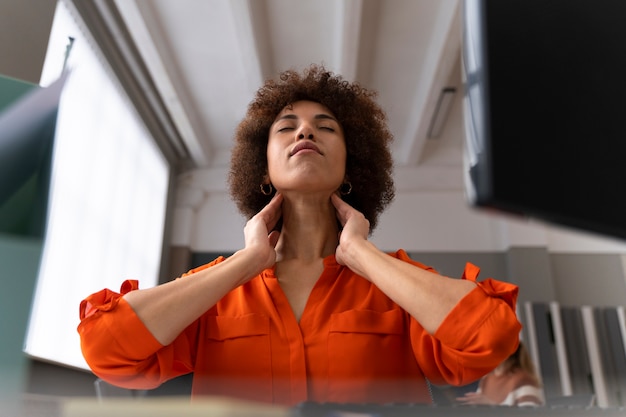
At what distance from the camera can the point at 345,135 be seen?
5.34ft

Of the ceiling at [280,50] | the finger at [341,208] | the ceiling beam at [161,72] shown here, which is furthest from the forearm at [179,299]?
the ceiling beam at [161,72]

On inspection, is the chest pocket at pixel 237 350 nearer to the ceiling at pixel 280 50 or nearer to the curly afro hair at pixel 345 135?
the curly afro hair at pixel 345 135

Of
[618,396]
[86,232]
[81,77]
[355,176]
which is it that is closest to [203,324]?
[355,176]

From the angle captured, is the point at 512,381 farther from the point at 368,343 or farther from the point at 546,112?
the point at 546,112

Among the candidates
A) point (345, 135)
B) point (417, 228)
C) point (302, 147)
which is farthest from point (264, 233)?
point (417, 228)

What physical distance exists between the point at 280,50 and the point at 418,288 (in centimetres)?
357

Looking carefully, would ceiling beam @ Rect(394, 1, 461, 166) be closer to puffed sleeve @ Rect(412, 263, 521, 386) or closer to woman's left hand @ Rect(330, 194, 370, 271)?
woman's left hand @ Rect(330, 194, 370, 271)

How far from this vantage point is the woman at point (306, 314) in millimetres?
995

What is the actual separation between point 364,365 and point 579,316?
436 centimetres

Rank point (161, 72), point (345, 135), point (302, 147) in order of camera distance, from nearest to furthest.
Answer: point (302, 147)
point (345, 135)
point (161, 72)

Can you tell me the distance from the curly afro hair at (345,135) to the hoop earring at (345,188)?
0.06 feet

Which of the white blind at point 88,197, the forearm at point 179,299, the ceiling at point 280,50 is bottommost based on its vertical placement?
the forearm at point 179,299

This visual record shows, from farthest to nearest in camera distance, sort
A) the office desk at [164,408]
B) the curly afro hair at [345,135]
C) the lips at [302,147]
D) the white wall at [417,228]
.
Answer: the white wall at [417,228] < the curly afro hair at [345,135] < the lips at [302,147] < the office desk at [164,408]

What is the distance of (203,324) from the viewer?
118cm
